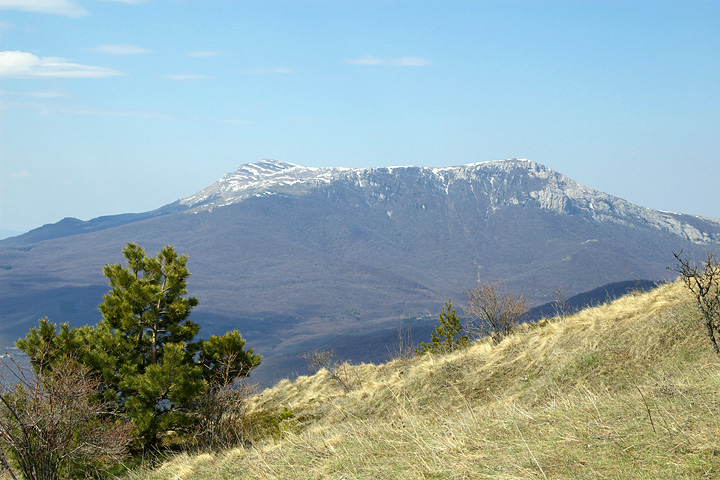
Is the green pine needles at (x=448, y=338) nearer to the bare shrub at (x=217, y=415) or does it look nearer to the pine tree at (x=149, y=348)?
the pine tree at (x=149, y=348)

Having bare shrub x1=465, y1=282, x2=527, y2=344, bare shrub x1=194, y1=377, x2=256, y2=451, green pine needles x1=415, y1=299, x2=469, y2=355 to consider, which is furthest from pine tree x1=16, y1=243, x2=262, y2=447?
bare shrub x1=465, y1=282, x2=527, y2=344

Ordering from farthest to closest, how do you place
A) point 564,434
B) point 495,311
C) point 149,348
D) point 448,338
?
point 448,338 < point 495,311 < point 149,348 < point 564,434

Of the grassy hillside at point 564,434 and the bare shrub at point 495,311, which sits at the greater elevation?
the grassy hillside at point 564,434

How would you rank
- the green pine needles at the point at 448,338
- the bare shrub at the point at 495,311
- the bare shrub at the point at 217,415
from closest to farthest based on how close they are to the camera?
the bare shrub at the point at 217,415 → the bare shrub at the point at 495,311 → the green pine needles at the point at 448,338

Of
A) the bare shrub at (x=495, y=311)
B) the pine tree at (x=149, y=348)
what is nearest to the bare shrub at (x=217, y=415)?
the pine tree at (x=149, y=348)

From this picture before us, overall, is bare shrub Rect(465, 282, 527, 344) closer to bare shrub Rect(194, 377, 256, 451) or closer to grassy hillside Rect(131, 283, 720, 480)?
grassy hillside Rect(131, 283, 720, 480)

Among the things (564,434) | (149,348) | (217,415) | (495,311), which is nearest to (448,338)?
(495,311)

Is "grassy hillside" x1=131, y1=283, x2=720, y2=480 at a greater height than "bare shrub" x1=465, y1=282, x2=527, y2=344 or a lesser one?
greater

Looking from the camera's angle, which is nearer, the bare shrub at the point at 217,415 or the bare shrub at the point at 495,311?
the bare shrub at the point at 217,415

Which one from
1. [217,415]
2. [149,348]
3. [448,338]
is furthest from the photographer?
[448,338]

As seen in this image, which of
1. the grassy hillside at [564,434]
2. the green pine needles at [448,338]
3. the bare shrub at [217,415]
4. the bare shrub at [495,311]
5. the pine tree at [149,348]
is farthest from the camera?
the green pine needles at [448,338]

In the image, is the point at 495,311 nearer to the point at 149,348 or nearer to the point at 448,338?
the point at 448,338

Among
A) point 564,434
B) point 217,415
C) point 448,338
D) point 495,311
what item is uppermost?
point 564,434

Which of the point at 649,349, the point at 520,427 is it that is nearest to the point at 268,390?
the point at 649,349
